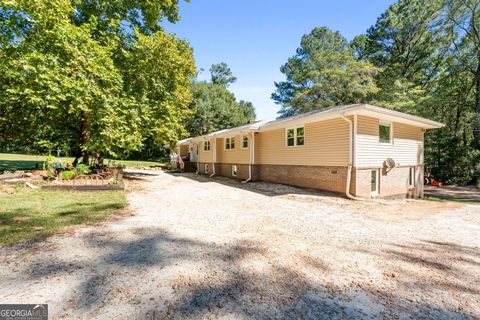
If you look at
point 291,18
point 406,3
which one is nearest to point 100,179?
point 291,18

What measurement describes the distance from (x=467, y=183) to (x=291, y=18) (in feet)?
60.2

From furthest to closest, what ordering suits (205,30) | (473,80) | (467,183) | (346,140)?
(473,80)
(467,183)
(205,30)
(346,140)

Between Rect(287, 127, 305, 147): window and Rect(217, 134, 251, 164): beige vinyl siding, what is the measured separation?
123 inches

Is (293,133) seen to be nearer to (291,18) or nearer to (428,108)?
(291,18)

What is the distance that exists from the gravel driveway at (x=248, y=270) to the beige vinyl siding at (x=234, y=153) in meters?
9.60

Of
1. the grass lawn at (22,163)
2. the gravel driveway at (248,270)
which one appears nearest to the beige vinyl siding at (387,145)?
the gravel driveway at (248,270)

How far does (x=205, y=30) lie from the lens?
49.6ft

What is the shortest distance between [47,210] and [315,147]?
9904 mm

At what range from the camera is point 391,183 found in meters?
11.2

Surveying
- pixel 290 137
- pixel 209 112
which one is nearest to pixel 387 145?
pixel 290 137

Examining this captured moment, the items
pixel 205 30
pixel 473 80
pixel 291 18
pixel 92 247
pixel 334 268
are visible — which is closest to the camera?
pixel 334 268

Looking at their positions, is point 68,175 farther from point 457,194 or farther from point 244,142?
point 457,194

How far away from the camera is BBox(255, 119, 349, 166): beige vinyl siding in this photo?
1008 centimetres

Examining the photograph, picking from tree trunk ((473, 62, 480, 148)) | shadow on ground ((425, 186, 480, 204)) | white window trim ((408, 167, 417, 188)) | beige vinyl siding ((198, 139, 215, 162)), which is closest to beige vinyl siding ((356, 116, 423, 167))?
white window trim ((408, 167, 417, 188))
